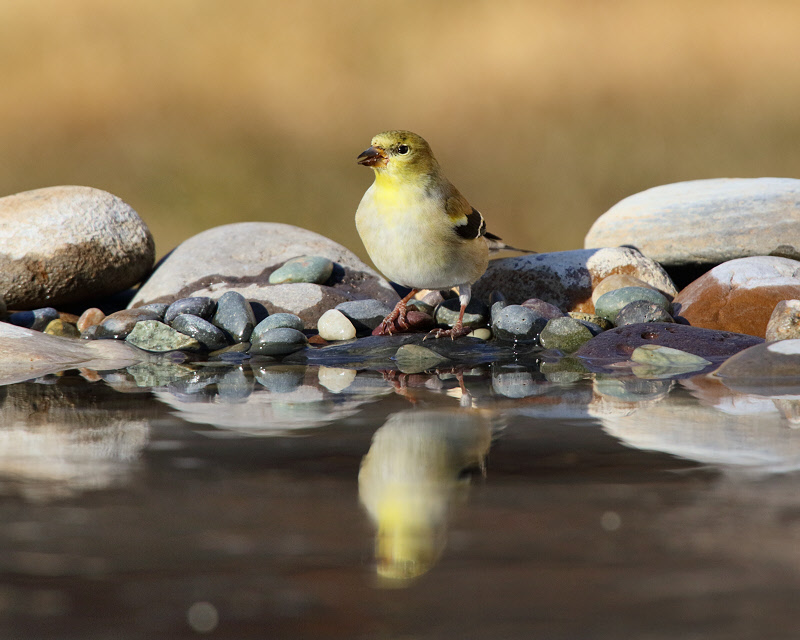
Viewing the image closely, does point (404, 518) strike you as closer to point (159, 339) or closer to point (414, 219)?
point (414, 219)

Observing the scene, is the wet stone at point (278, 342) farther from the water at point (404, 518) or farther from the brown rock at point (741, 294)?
the brown rock at point (741, 294)

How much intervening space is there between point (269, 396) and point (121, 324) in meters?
2.44

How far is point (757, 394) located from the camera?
12.7 feet

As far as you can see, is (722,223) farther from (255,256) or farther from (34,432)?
(34,432)

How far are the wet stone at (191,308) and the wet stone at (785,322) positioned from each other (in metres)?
3.75

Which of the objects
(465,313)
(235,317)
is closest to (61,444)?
(235,317)

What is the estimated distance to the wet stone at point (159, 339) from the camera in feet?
18.9

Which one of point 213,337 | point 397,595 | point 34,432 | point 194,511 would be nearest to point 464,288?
point 213,337

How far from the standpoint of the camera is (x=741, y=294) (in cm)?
598

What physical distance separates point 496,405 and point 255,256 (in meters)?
3.94

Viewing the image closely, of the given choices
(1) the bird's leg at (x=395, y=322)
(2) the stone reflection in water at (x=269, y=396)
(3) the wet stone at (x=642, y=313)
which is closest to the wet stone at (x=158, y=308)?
(2) the stone reflection in water at (x=269, y=396)

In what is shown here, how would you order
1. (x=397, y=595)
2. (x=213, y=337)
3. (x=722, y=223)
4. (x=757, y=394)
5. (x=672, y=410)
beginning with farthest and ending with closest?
(x=722, y=223) → (x=213, y=337) → (x=757, y=394) → (x=672, y=410) → (x=397, y=595)

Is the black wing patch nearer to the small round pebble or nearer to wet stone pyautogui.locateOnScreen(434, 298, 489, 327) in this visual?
wet stone pyautogui.locateOnScreen(434, 298, 489, 327)

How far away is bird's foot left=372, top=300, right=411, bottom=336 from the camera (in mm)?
5836
